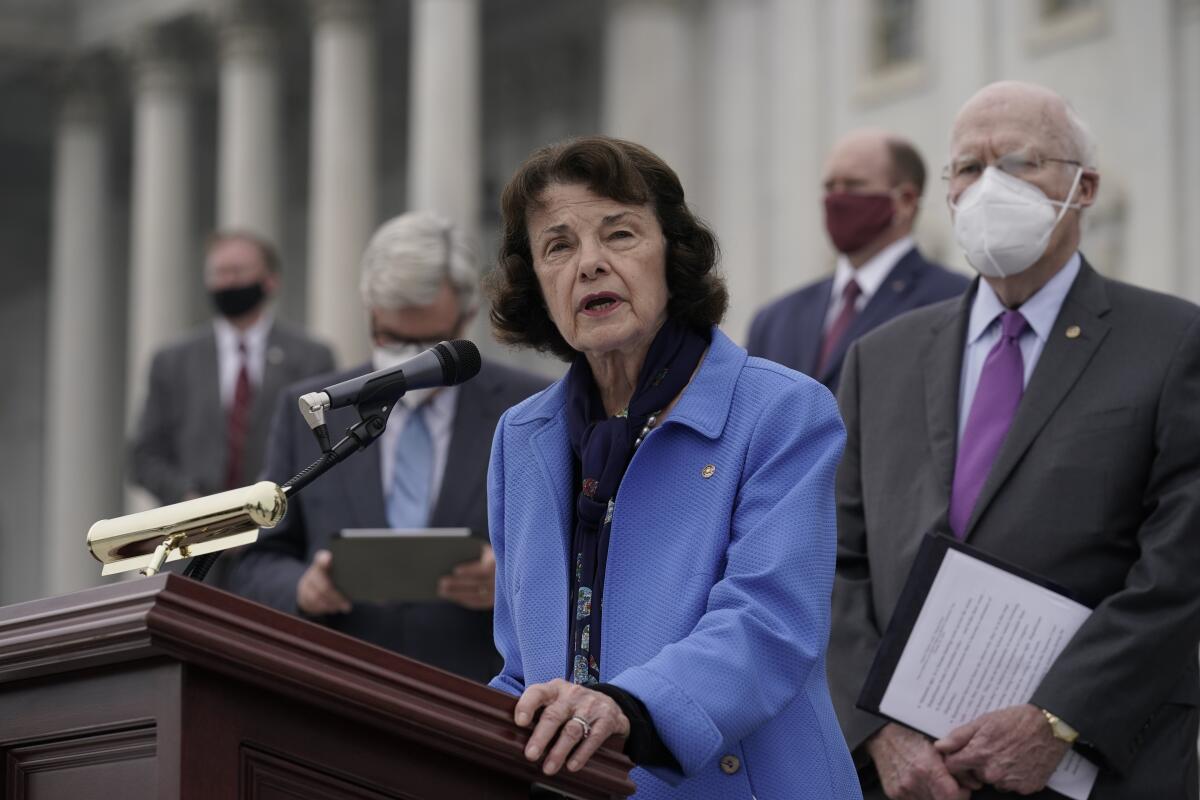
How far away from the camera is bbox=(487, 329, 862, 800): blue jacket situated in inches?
132

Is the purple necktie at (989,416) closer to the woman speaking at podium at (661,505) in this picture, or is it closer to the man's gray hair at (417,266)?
the woman speaking at podium at (661,505)

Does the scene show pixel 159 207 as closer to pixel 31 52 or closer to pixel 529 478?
pixel 31 52

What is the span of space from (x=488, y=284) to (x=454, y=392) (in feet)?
7.09

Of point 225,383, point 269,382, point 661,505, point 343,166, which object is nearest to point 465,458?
point 661,505

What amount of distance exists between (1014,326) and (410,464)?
6.98ft

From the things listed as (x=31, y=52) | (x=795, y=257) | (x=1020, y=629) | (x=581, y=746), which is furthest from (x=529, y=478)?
(x=31, y=52)

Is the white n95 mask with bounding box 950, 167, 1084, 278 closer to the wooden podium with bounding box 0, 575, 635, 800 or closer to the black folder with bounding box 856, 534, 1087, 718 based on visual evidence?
the black folder with bounding box 856, 534, 1087, 718

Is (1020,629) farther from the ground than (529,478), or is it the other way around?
(529,478)

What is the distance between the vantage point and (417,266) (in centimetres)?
625

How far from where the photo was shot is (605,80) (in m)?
28.0

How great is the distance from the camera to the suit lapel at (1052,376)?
4824 mm

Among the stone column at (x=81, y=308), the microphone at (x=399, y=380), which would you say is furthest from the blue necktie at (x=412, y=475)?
the stone column at (x=81, y=308)

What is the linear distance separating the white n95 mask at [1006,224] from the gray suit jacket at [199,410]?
4.92 m

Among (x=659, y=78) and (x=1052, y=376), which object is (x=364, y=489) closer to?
(x=1052, y=376)
